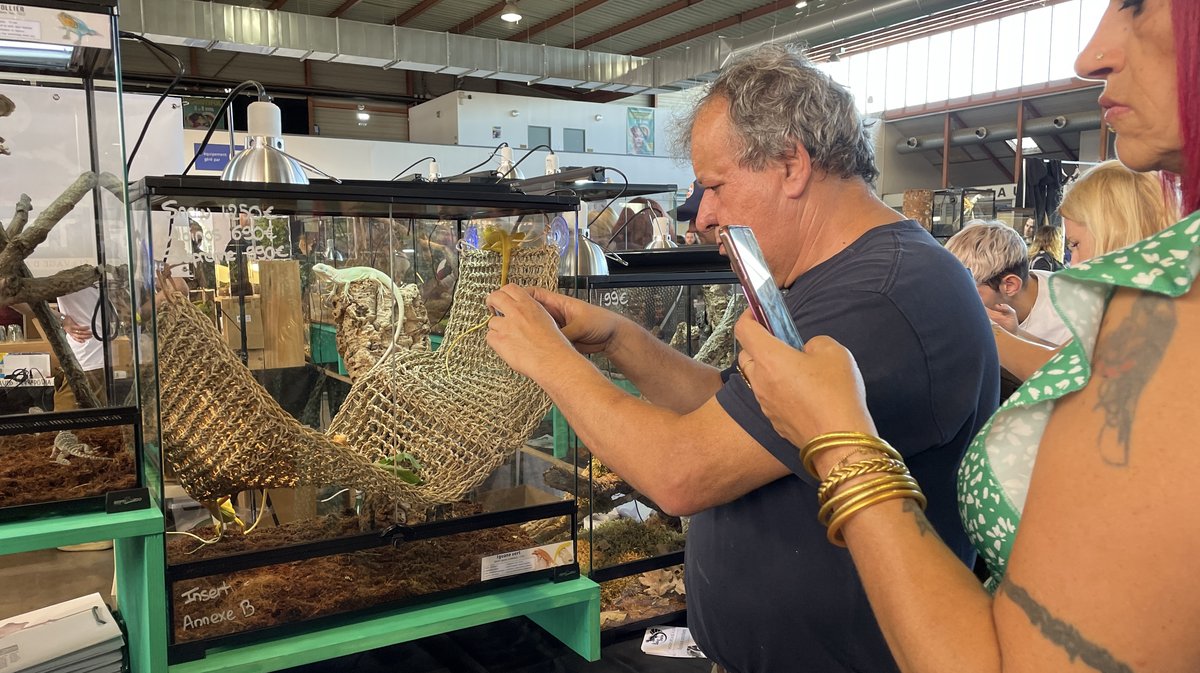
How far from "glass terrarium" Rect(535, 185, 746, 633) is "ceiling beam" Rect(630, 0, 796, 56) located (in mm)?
8047

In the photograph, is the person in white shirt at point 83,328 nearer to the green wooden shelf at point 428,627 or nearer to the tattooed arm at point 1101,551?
the green wooden shelf at point 428,627

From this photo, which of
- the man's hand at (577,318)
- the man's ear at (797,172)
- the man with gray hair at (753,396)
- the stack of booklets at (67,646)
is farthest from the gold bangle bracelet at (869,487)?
the stack of booklets at (67,646)

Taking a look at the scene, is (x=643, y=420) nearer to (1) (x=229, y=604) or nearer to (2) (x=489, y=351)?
(2) (x=489, y=351)

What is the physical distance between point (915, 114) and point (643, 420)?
12.3 metres

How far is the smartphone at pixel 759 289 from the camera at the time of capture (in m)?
0.77

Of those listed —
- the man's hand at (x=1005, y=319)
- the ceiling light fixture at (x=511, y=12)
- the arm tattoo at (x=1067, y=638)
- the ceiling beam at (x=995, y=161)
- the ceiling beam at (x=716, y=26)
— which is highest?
the ceiling beam at (x=716, y=26)

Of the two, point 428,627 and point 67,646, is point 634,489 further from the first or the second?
point 67,646

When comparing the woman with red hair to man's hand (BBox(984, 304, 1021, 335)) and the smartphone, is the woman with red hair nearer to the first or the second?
the smartphone

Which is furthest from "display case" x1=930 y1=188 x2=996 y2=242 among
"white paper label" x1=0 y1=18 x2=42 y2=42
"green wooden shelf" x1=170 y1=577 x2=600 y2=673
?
"white paper label" x1=0 y1=18 x2=42 y2=42

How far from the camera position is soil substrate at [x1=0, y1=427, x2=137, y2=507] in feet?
3.99

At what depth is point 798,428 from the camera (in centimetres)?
71

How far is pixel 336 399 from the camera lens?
4.75 feet

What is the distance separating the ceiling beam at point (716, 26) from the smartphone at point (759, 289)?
9285 millimetres

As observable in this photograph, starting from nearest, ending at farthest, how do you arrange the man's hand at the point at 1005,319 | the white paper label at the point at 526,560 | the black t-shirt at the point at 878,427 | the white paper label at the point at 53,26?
the black t-shirt at the point at 878,427 → the white paper label at the point at 53,26 → the white paper label at the point at 526,560 → the man's hand at the point at 1005,319
